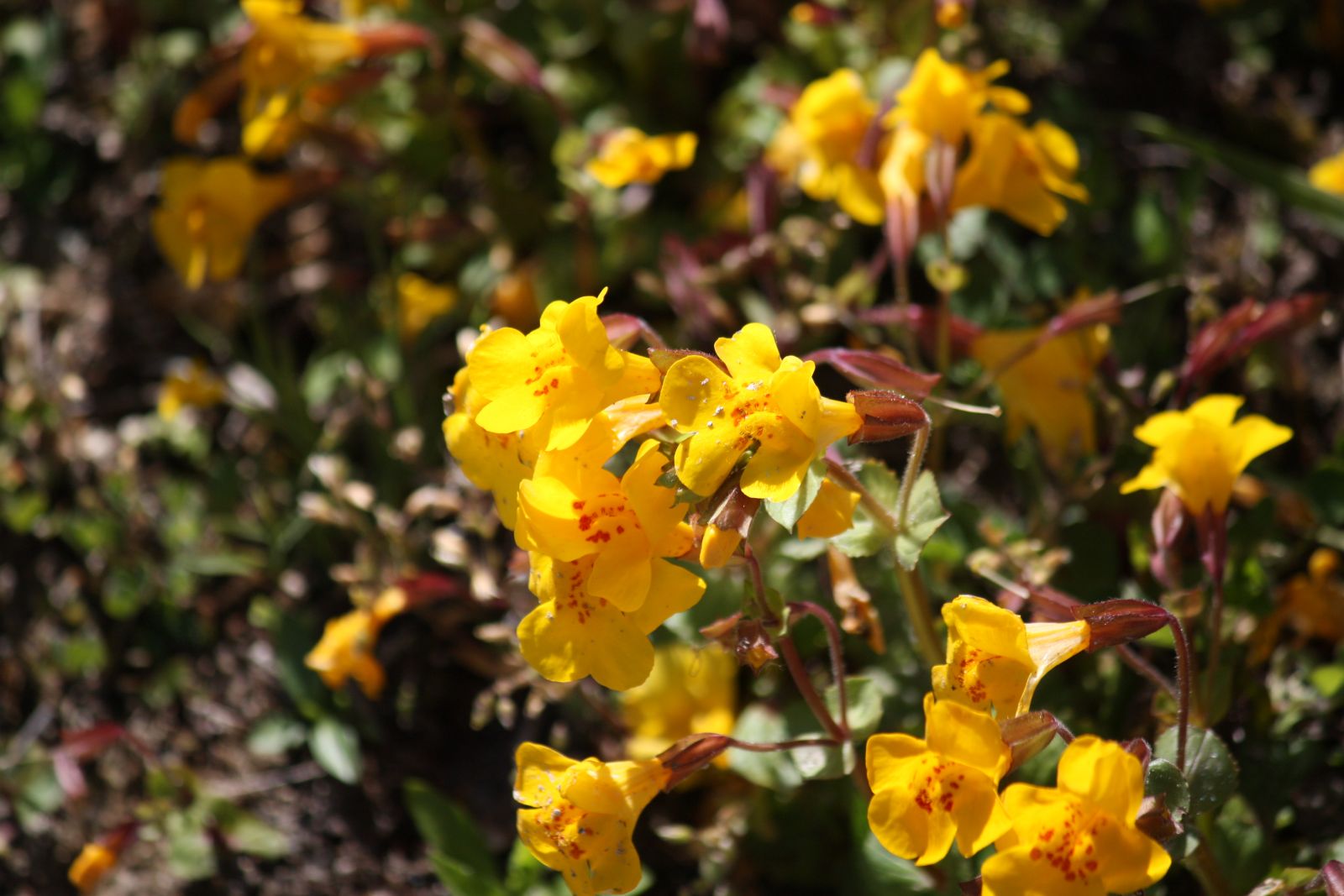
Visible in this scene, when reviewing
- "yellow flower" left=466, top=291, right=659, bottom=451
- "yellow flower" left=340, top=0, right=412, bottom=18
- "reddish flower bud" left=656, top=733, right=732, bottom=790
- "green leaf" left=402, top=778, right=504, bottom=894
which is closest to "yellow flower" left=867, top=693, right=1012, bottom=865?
"reddish flower bud" left=656, top=733, right=732, bottom=790

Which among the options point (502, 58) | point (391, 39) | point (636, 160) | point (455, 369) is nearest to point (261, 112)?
point (391, 39)

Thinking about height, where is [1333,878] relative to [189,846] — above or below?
above

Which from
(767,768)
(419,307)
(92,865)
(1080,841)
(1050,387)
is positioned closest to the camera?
(1080,841)

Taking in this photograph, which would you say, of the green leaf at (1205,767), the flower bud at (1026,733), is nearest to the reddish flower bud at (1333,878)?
the green leaf at (1205,767)

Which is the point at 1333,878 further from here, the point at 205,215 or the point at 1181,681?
the point at 205,215

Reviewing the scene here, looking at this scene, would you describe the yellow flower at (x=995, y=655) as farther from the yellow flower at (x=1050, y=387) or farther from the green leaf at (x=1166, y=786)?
the yellow flower at (x=1050, y=387)

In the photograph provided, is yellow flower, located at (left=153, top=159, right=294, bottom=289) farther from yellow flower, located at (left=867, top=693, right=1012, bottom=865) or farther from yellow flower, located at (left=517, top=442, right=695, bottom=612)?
yellow flower, located at (left=867, top=693, right=1012, bottom=865)

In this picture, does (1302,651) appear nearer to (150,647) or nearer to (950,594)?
(950,594)
